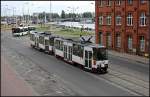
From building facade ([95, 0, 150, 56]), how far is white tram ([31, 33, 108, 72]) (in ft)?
40.7

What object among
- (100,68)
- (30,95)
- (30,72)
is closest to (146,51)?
(100,68)

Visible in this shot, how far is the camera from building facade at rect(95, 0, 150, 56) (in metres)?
54.8

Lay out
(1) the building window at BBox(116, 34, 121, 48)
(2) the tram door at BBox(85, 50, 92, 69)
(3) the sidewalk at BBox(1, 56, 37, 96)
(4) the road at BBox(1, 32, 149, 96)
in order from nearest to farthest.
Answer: (3) the sidewalk at BBox(1, 56, 37, 96) < (4) the road at BBox(1, 32, 149, 96) < (2) the tram door at BBox(85, 50, 92, 69) < (1) the building window at BBox(116, 34, 121, 48)

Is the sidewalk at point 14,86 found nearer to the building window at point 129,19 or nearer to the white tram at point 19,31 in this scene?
the building window at point 129,19

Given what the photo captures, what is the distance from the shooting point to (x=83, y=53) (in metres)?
39.7

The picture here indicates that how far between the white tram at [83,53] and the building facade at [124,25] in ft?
40.7

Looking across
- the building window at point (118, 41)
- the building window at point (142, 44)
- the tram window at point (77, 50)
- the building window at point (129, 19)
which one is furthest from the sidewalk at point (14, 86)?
the building window at point (118, 41)

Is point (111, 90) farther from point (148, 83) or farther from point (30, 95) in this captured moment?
point (30, 95)

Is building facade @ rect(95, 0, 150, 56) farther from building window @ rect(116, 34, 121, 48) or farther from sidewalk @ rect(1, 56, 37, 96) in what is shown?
sidewalk @ rect(1, 56, 37, 96)

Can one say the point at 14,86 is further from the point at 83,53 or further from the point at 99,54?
the point at 83,53

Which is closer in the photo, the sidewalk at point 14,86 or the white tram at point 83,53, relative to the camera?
the sidewalk at point 14,86

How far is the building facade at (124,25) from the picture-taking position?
180 ft

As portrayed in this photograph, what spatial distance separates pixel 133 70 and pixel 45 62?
12.1 meters

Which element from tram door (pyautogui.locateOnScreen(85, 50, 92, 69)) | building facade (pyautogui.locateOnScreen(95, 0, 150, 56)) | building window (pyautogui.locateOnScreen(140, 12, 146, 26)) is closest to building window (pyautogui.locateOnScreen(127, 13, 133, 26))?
building facade (pyautogui.locateOnScreen(95, 0, 150, 56))
